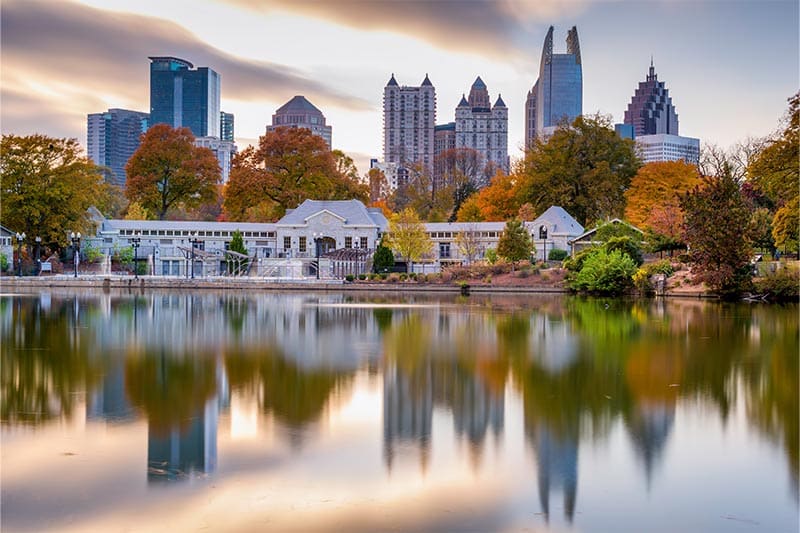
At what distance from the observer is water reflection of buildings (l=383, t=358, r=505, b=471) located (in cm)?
1088

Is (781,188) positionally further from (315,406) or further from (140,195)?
(140,195)

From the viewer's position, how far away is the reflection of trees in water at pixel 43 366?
12.6 metres

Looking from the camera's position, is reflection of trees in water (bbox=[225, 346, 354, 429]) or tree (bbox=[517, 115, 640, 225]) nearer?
reflection of trees in water (bbox=[225, 346, 354, 429])

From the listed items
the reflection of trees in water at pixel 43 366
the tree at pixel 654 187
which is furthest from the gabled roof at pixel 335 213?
the reflection of trees in water at pixel 43 366

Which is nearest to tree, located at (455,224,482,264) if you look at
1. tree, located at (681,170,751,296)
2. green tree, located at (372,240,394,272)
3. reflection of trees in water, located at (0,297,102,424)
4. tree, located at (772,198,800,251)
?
green tree, located at (372,240,394,272)

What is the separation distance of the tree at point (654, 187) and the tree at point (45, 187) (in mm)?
36645

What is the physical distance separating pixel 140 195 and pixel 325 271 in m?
20.8

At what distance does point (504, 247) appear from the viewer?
52594 millimetres

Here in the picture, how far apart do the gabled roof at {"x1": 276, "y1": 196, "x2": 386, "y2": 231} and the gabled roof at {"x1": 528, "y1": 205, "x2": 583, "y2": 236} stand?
12.2 m

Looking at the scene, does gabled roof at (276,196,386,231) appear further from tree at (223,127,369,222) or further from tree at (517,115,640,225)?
tree at (517,115,640,225)

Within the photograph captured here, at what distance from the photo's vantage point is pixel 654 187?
214 feet

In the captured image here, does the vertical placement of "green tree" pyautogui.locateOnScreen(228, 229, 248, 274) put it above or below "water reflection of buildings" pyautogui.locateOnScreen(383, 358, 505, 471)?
above

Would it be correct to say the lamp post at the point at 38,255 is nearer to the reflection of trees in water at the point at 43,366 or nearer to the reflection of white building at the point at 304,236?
the reflection of white building at the point at 304,236

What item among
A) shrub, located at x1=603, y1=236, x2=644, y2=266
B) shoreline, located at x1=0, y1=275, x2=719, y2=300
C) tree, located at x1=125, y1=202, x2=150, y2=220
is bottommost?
shoreline, located at x1=0, y1=275, x2=719, y2=300
